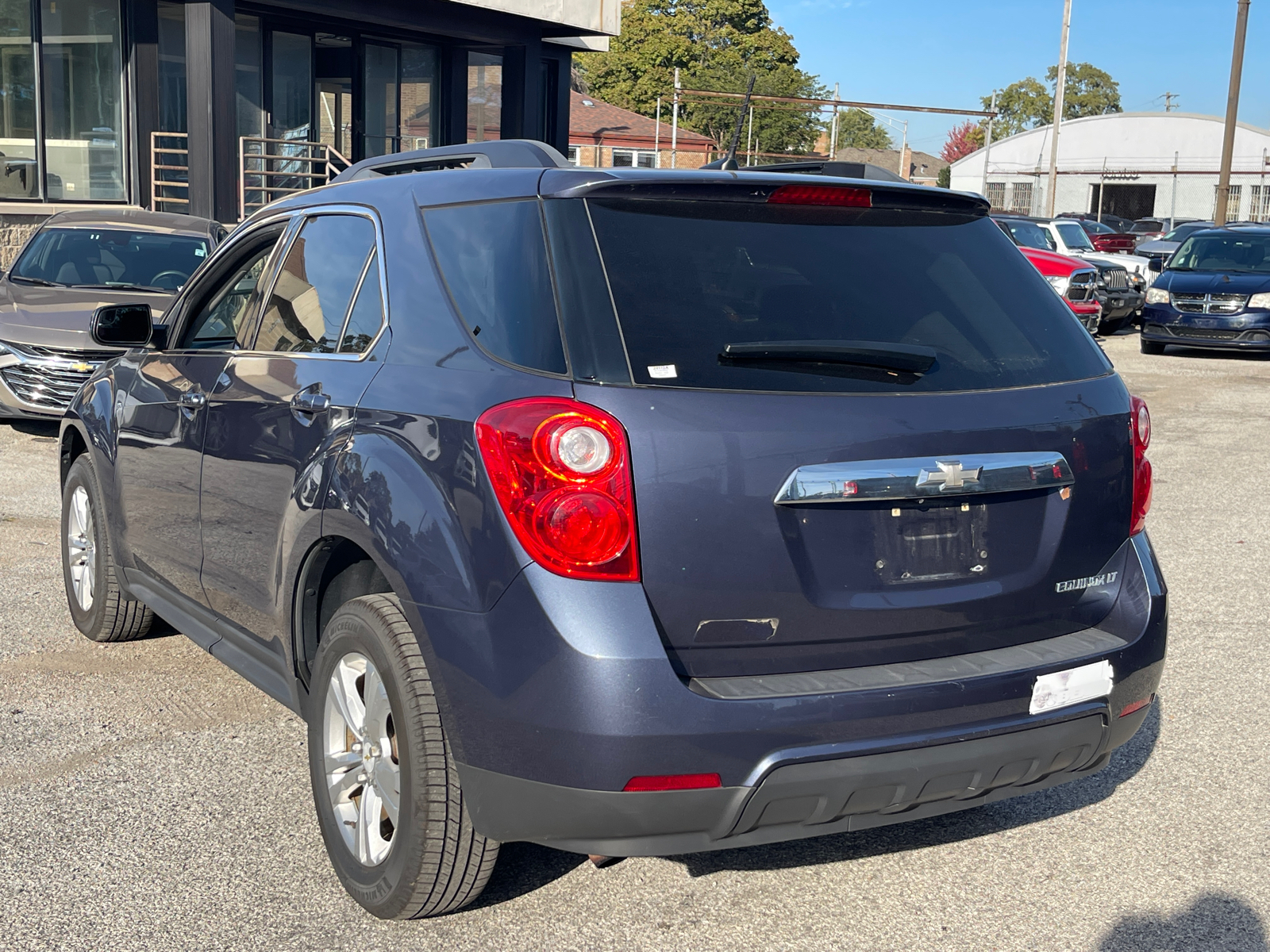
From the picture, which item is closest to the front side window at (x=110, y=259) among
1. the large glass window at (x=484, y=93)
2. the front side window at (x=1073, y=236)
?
the large glass window at (x=484, y=93)

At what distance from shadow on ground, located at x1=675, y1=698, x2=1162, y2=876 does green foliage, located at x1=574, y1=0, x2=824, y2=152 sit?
77920mm

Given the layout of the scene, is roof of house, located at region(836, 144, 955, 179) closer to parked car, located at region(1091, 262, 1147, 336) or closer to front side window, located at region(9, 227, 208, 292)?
parked car, located at region(1091, 262, 1147, 336)

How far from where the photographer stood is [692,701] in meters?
2.73

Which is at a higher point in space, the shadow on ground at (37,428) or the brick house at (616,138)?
the brick house at (616,138)

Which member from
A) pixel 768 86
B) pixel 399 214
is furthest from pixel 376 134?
pixel 768 86

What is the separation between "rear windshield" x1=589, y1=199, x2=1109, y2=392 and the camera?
9.56 feet

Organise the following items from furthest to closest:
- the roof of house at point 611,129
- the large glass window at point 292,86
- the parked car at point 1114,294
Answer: the roof of house at point 611,129, the large glass window at point 292,86, the parked car at point 1114,294

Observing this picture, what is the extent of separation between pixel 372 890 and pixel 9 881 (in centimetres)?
99

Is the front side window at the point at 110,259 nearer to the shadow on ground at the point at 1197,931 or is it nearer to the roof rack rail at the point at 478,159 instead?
the roof rack rail at the point at 478,159

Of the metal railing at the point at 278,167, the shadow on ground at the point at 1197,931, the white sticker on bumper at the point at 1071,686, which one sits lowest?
the shadow on ground at the point at 1197,931

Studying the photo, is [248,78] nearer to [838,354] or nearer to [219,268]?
[219,268]

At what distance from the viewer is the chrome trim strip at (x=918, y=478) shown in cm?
285

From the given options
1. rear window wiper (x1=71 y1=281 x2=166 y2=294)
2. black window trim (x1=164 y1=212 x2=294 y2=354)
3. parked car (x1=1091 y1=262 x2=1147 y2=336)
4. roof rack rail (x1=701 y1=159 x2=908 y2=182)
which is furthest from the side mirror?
parked car (x1=1091 y1=262 x2=1147 y2=336)

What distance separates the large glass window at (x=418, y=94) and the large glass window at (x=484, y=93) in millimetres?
880
